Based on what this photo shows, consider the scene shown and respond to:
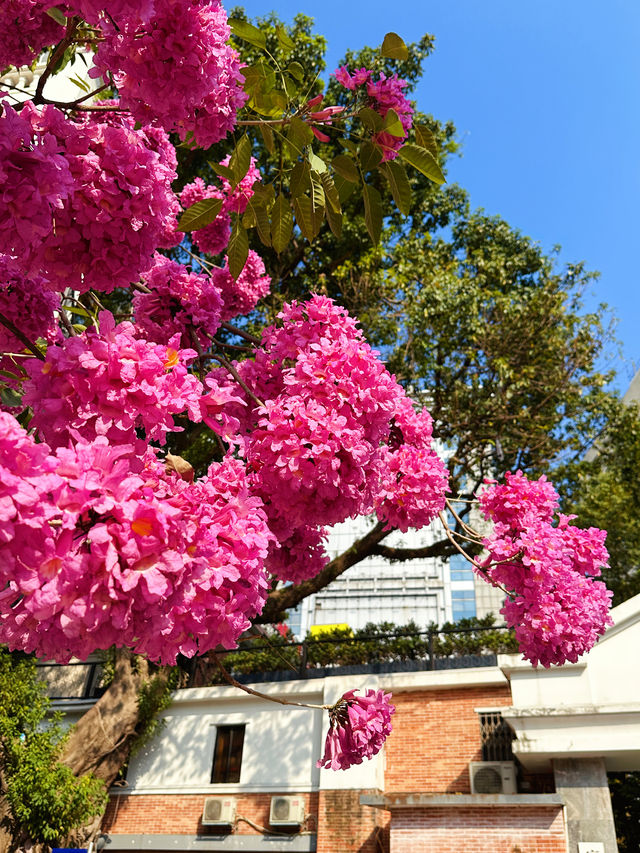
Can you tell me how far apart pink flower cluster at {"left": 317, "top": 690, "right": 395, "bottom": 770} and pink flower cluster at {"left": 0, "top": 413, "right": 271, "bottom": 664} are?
1.40 meters

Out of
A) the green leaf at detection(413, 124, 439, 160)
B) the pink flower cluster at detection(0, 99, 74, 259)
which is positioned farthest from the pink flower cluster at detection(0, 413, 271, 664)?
the green leaf at detection(413, 124, 439, 160)

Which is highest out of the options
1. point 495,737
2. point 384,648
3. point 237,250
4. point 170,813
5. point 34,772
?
point 384,648

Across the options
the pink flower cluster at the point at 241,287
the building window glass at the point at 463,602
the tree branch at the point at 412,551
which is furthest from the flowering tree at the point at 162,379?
the building window glass at the point at 463,602

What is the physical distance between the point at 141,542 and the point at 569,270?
13.4 metres

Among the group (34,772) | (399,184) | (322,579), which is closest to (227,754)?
(34,772)

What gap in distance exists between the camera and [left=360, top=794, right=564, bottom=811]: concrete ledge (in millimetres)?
8641

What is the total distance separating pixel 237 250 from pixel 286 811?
34.9 feet

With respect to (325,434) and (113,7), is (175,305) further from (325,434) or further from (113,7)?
(113,7)

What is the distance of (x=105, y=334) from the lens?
71.6 inches

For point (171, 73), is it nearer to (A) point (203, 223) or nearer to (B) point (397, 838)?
(A) point (203, 223)

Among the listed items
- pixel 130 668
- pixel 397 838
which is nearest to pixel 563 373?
pixel 397 838

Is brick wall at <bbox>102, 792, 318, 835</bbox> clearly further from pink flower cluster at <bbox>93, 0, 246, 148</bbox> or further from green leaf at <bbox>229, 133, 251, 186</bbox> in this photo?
pink flower cluster at <bbox>93, 0, 246, 148</bbox>

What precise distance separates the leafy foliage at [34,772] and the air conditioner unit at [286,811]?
2.70 meters

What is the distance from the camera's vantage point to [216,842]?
11.5 metres
